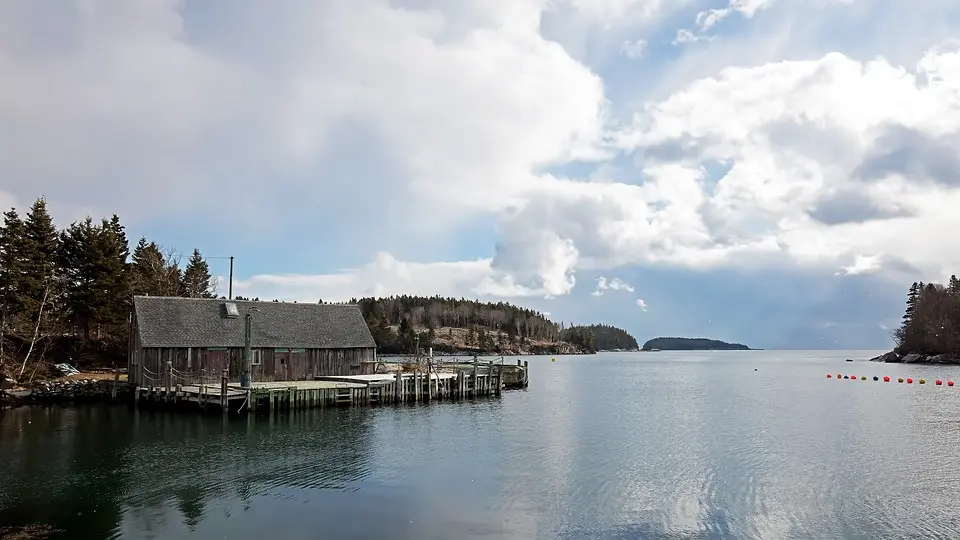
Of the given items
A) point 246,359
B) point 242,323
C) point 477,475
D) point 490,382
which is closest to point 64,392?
point 242,323

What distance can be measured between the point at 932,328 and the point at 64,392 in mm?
133351

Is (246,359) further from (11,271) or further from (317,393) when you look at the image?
(11,271)

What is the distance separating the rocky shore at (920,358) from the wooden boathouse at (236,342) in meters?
110

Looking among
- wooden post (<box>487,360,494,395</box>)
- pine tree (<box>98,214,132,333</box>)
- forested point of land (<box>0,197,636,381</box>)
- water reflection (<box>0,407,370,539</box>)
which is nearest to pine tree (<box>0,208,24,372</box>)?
forested point of land (<box>0,197,636,381</box>)

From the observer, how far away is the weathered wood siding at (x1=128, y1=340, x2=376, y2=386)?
149ft

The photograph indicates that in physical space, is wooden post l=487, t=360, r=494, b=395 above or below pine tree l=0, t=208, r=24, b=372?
below

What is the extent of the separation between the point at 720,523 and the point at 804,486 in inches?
261

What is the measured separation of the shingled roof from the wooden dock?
2.99 m

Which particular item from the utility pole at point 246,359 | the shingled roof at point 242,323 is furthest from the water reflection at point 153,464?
the shingled roof at point 242,323

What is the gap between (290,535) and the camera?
17844 mm

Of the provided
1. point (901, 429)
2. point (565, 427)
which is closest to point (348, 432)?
point (565, 427)

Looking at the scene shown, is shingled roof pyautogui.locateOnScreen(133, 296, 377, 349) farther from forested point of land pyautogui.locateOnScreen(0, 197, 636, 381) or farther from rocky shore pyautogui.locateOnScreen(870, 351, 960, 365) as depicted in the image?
rocky shore pyautogui.locateOnScreen(870, 351, 960, 365)

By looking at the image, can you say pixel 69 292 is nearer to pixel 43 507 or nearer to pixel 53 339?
pixel 53 339

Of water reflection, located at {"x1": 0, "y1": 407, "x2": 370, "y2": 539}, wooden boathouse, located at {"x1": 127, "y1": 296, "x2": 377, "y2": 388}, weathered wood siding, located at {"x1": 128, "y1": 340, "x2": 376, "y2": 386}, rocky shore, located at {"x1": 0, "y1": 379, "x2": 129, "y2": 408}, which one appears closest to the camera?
water reflection, located at {"x1": 0, "y1": 407, "x2": 370, "y2": 539}
